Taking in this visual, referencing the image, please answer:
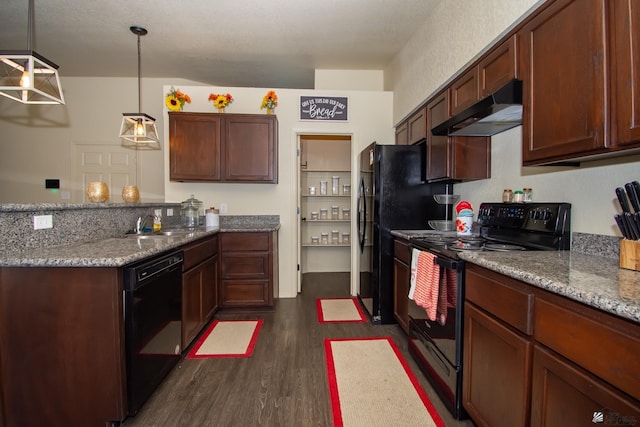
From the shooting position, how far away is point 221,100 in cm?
340

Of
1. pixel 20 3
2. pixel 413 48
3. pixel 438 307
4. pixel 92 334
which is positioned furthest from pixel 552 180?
pixel 20 3

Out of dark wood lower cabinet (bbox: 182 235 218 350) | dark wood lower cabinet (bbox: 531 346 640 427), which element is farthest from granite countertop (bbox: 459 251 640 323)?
dark wood lower cabinet (bbox: 182 235 218 350)

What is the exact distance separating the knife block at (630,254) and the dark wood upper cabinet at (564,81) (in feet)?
1.24

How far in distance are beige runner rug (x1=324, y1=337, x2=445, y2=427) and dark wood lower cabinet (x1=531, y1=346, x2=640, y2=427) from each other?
715 mm

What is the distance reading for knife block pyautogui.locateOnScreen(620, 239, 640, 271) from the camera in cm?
115

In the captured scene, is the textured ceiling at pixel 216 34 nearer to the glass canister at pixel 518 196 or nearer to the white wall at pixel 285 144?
the white wall at pixel 285 144

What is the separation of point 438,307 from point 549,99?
1200mm

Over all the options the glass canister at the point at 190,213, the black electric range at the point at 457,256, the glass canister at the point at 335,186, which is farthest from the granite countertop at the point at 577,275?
the glass canister at the point at 335,186

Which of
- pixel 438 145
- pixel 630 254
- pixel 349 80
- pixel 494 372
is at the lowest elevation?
pixel 494 372

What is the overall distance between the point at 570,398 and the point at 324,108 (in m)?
3.46

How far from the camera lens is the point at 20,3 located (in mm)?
2625

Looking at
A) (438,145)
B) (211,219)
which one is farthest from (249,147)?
(438,145)

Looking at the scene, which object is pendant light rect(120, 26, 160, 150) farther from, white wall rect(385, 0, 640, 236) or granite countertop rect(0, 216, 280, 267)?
white wall rect(385, 0, 640, 236)

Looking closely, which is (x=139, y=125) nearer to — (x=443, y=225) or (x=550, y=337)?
(x=443, y=225)
